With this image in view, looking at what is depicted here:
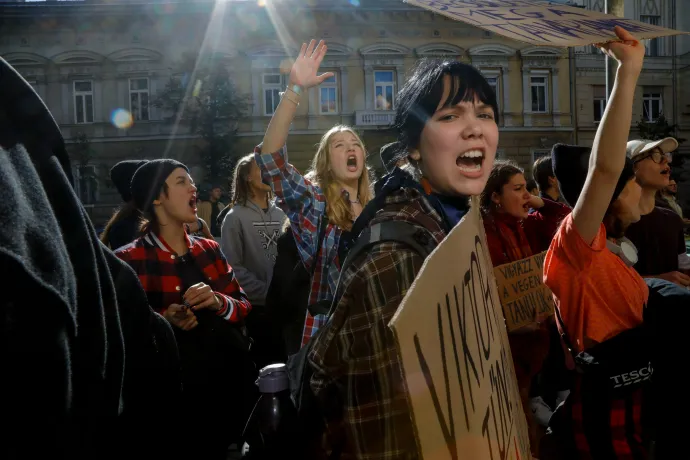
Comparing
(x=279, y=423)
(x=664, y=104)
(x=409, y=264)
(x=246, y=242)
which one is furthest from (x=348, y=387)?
(x=664, y=104)

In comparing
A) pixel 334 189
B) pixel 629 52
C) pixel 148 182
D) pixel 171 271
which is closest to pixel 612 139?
pixel 629 52

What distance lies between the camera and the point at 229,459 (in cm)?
302

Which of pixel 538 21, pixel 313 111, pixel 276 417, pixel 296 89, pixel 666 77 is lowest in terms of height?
pixel 276 417

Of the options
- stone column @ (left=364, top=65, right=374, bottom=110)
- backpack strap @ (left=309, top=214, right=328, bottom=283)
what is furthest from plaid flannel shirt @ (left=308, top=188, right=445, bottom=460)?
stone column @ (left=364, top=65, right=374, bottom=110)

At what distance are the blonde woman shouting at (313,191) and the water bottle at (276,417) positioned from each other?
0.62 m

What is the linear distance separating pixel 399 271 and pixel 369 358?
185 mm

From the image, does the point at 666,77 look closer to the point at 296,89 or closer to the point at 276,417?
the point at 296,89

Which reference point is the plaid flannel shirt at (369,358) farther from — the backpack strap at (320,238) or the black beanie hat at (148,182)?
the black beanie hat at (148,182)

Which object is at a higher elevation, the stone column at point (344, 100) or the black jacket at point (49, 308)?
the stone column at point (344, 100)

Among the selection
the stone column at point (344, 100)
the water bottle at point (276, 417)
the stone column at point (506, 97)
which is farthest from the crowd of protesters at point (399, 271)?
the stone column at point (506, 97)

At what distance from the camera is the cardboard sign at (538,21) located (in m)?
1.15

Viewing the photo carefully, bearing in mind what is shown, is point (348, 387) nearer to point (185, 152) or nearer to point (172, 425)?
point (172, 425)

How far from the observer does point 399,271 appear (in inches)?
46.5

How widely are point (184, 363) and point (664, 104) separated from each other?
28.8m
